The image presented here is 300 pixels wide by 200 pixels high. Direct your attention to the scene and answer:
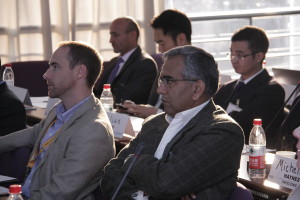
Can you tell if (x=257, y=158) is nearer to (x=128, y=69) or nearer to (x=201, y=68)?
(x=201, y=68)

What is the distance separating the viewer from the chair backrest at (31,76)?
626cm

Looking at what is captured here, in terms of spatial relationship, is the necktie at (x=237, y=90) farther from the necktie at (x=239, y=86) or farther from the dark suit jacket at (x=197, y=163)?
the dark suit jacket at (x=197, y=163)

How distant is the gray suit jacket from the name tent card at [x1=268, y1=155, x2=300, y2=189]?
2.29 ft

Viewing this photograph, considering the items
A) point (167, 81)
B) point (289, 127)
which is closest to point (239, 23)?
point (289, 127)

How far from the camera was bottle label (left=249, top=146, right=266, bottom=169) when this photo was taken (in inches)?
117

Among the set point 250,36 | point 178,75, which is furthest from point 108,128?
point 250,36

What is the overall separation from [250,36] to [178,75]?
2.06 m

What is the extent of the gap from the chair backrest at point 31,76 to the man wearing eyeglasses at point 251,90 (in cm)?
210

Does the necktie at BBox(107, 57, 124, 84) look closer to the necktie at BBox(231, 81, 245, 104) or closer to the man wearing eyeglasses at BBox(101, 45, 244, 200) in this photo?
the necktie at BBox(231, 81, 245, 104)

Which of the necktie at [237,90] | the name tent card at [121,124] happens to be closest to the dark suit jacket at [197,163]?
the name tent card at [121,124]

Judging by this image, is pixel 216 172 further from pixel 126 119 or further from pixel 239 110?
pixel 239 110

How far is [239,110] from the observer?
176 inches

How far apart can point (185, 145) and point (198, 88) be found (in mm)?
259

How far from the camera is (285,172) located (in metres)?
2.83
